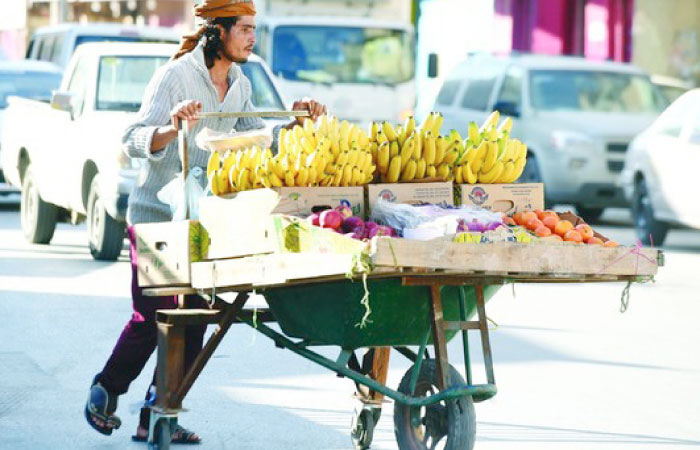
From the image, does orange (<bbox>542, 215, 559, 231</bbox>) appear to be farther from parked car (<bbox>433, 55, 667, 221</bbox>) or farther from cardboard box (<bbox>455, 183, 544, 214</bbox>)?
parked car (<bbox>433, 55, 667, 221</bbox>)

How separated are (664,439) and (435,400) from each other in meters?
2.13

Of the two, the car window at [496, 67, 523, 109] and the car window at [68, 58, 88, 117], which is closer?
the car window at [68, 58, 88, 117]

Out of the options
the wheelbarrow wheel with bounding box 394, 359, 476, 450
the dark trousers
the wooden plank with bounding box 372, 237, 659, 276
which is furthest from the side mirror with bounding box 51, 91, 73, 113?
the wooden plank with bounding box 372, 237, 659, 276

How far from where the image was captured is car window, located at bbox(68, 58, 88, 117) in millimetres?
15016

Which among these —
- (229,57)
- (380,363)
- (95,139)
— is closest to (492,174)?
(380,363)

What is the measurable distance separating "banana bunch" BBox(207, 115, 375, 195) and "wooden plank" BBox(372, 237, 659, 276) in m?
0.81

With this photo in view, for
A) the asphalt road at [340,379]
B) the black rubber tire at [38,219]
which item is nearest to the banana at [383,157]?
the asphalt road at [340,379]

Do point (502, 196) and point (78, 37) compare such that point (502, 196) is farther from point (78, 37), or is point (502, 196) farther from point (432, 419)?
point (78, 37)

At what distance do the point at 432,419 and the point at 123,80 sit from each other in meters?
9.06

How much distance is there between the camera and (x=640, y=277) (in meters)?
6.08

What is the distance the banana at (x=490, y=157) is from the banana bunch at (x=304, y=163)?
466 millimetres

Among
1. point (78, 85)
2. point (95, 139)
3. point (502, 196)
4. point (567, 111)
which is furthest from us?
point (567, 111)

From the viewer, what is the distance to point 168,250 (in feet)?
21.4

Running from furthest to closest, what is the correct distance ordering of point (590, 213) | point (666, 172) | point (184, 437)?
point (590, 213) < point (666, 172) < point (184, 437)
